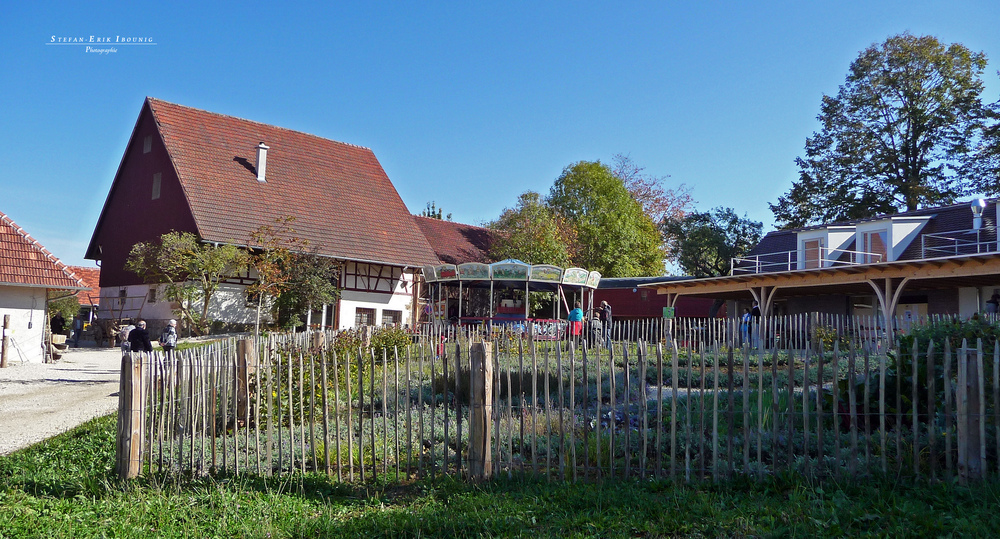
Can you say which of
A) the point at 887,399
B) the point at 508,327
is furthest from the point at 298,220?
the point at 887,399

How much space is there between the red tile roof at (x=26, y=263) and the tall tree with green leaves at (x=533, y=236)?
18872mm

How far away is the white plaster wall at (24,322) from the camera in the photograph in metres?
20.3

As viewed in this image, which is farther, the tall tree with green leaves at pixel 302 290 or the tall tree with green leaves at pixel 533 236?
the tall tree with green leaves at pixel 533 236

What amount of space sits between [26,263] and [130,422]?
17.3 metres

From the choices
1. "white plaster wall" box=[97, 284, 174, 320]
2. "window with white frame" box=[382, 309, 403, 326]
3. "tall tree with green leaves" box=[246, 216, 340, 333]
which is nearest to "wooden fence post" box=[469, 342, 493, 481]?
"tall tree with green leaves" box=[246, 216, 340, 333]

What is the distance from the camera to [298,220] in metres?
29.7

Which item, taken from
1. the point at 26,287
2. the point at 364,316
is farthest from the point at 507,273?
the point at 26,287

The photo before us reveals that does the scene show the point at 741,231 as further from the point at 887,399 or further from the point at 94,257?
the point at 887,399

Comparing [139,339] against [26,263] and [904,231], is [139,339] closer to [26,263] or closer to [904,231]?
[26,263]

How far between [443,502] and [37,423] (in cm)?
726

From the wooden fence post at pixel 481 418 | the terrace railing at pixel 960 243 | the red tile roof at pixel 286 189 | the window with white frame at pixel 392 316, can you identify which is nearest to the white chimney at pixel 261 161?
the red tile roof at pixel 286 189

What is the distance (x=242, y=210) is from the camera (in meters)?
28.4

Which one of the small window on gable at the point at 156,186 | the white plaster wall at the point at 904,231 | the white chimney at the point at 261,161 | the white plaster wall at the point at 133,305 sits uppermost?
the white chimney at the point at 261,161

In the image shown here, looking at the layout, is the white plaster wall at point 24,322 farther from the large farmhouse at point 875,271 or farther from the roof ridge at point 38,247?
the large farmhouse at point 875,271
